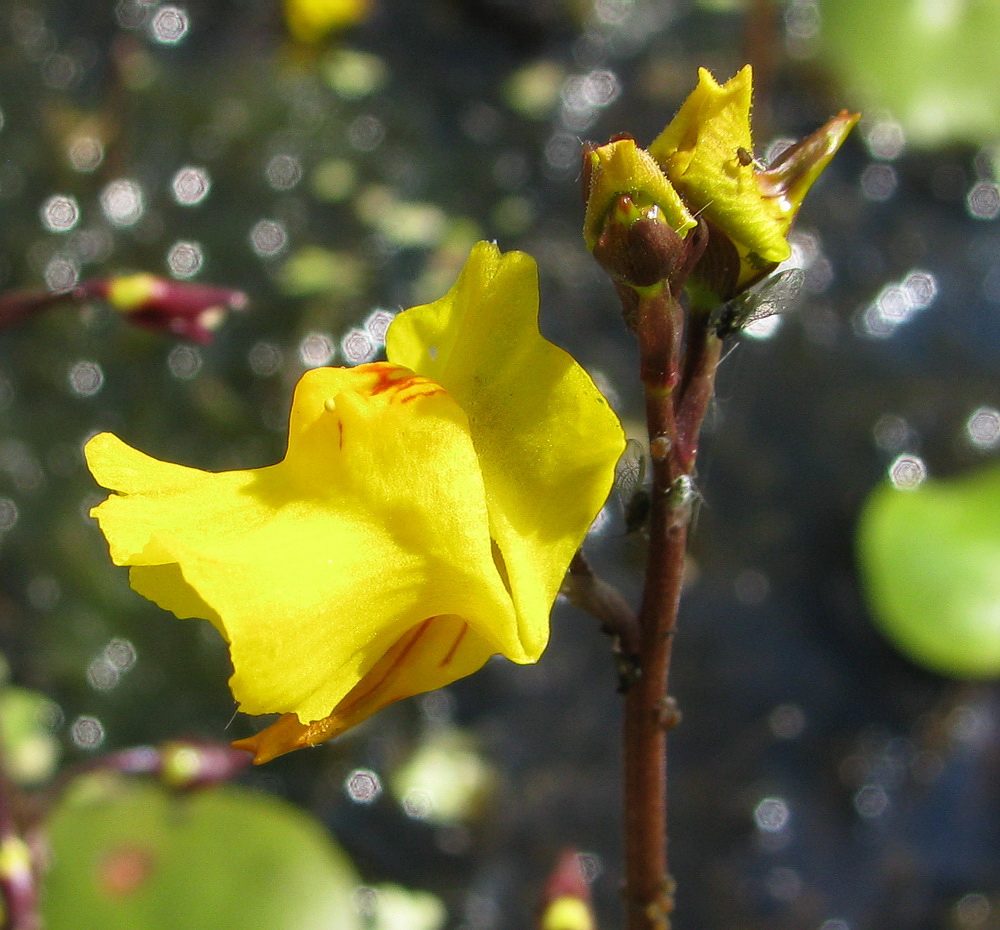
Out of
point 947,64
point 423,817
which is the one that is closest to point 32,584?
point 423,817

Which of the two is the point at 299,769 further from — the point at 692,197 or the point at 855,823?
the point at 692,197

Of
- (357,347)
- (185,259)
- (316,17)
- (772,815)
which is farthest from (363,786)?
(316,17)

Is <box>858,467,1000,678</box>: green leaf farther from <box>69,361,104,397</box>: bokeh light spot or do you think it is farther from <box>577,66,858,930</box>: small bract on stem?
<box>69,361,104,397</box>: bokeh light spot

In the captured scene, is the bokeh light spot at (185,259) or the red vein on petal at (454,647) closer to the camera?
the red vein on petal at (454,647)

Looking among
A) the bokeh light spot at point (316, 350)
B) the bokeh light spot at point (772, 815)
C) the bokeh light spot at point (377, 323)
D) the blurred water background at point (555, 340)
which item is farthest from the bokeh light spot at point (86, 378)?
the bokeh light spot at point (772, 815)

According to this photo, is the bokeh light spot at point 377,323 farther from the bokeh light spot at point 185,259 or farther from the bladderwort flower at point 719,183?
the bladderwort flower at point 719,183

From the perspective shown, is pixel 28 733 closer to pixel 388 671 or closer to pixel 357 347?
pixel 357 347
